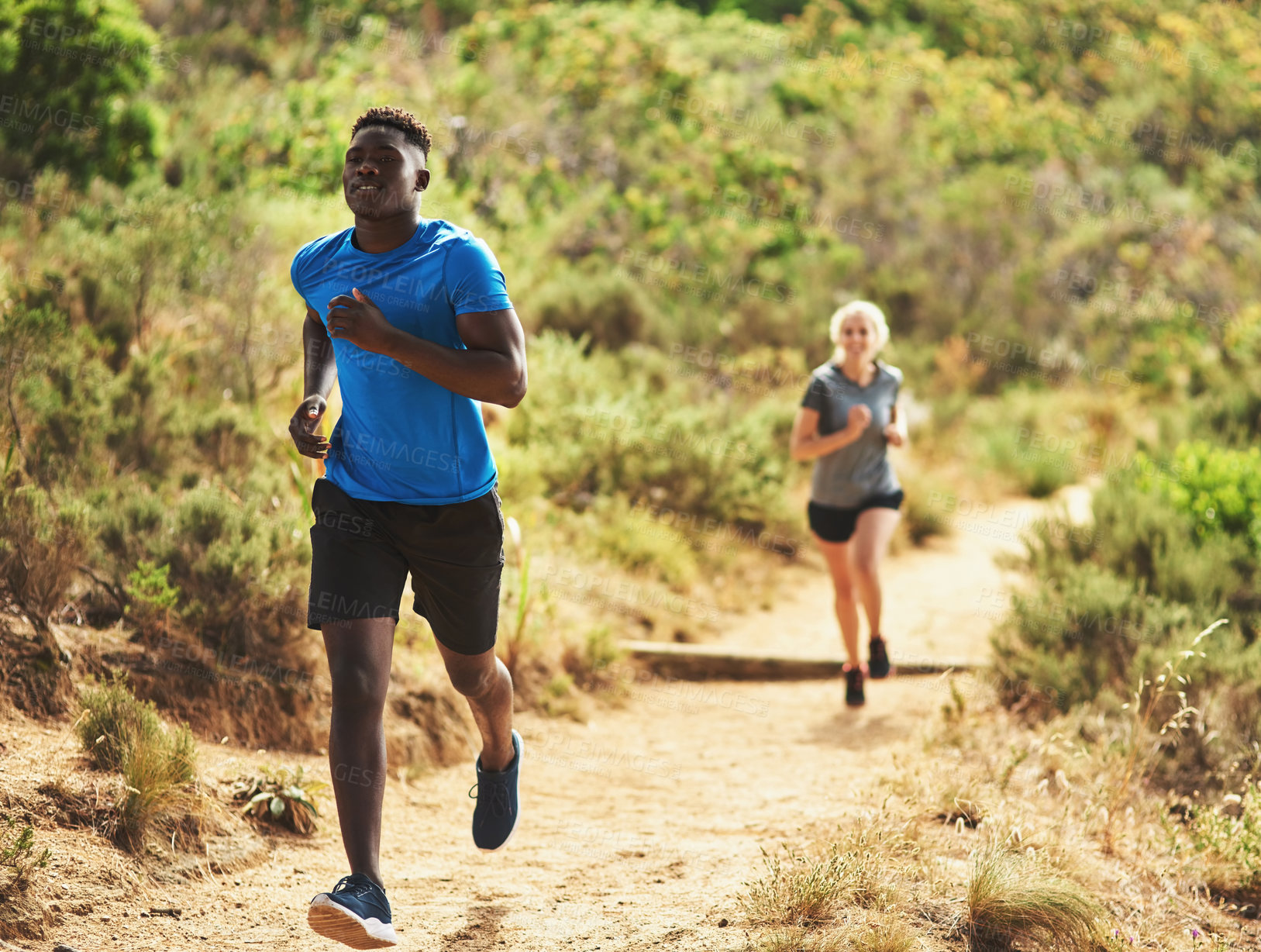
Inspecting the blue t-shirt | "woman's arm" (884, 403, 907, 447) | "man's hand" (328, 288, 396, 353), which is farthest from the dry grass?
"woman's arm" (884, 403, 907, 447)

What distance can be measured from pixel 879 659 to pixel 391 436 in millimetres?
3816

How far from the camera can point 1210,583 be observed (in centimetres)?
614

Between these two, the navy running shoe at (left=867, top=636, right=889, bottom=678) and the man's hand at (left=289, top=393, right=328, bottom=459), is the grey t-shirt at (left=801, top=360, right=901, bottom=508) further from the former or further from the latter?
the man's hand at (left=289, top=393, right=328, bottom=459)

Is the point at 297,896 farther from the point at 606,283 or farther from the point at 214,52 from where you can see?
the point at 214,52

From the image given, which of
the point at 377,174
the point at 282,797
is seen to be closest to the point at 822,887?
the point at 282,797

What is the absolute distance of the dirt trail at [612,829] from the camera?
10.4 ft

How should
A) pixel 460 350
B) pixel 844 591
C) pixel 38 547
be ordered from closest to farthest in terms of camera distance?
pixel 460 350 → pixel 38 547 → pixel 844 591

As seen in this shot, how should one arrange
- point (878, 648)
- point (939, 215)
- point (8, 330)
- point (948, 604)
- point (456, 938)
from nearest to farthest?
point (456, 938) < point (8, 330) < point (878, 648) < point (948, 604) < point (939, 215)

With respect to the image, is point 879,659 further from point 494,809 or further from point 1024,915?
point 494,809

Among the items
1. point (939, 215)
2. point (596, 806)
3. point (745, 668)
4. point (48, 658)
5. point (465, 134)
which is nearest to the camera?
point (48, 658)

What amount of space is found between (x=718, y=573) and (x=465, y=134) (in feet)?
20.8

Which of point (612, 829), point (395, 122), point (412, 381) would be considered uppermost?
point (395, 122)

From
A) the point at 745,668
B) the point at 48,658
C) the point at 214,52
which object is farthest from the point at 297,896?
the point at 214,52

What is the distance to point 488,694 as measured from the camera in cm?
331
